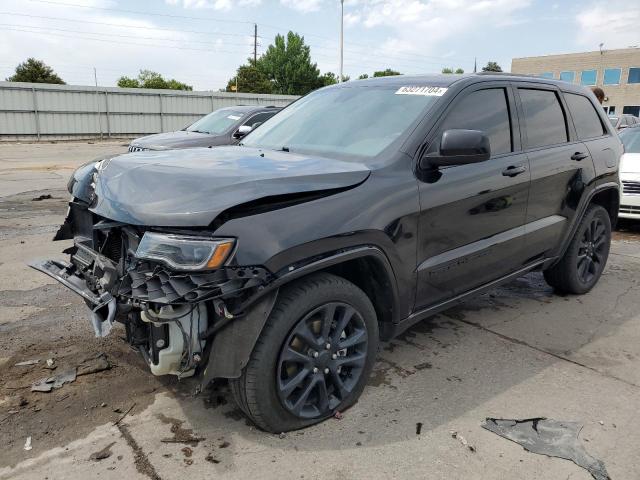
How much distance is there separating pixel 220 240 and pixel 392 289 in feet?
3.53

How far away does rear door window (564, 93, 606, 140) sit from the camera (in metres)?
4.54

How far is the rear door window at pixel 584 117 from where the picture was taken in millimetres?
4539

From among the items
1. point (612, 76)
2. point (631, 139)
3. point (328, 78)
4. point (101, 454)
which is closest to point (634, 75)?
point (612, 76)

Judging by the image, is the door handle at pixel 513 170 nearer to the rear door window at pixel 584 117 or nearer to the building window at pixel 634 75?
the rear door window at pixel 584 117

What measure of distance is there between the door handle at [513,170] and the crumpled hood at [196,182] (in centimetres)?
122

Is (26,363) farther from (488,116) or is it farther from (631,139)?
(631,139)

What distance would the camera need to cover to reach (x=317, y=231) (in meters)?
2.54

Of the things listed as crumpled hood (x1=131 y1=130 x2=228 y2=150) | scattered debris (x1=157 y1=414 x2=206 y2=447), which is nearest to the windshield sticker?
scattered debris (x1=157 y1=414 x2=206 y2=447)

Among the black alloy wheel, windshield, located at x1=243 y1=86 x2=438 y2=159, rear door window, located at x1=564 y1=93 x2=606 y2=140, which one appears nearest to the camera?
the black alloy wheel

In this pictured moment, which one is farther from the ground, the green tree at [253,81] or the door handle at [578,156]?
the green tree at [253,81]

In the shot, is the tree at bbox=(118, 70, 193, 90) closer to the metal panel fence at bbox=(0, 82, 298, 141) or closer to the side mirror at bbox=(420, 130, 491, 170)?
the metal panel fence at bbox=(0, 82, 298, 141)

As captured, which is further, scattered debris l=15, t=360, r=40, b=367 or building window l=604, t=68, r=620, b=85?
building window l=604, t=68, r=620, b=85

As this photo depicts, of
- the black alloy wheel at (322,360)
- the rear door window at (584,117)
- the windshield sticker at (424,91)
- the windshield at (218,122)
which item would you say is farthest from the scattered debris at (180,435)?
the windshield at (218,122)

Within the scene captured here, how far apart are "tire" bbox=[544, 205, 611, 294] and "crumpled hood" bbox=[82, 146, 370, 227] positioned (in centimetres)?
268
